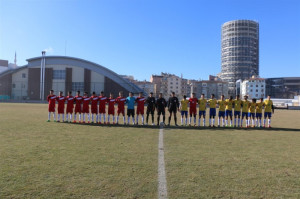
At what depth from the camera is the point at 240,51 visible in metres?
118

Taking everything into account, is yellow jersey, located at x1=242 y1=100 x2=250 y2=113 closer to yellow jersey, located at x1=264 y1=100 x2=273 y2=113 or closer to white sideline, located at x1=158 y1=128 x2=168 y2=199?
yellow jersey, located at x1=264 y1=100 x2=273 y2=113

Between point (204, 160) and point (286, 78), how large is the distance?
121873 mm

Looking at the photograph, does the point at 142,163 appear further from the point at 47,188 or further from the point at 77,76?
the point at 77,76

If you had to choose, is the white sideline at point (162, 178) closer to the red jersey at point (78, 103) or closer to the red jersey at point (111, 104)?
the red jersey at point (111, 104)

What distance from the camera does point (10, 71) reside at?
6153 centimetres

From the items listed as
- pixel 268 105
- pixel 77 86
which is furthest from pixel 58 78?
pixel 268 105

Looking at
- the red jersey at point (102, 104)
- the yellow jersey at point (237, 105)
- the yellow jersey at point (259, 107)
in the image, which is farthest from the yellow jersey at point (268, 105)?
the red jersey at point (102, 104)

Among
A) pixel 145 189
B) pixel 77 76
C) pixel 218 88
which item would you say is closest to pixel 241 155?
pixel 145 189

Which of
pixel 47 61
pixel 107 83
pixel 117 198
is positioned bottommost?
pixel 117 198

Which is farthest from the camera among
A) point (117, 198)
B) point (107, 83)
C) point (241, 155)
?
point (107, 83)

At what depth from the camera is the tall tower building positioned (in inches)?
4631

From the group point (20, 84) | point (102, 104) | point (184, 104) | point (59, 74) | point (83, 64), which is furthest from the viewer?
point (20, 84)

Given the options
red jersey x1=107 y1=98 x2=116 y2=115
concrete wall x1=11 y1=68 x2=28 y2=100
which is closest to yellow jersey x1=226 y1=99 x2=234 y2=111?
red jersey x1=107 y1=98 x2=116 y2=115

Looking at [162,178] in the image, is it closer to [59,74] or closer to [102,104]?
[102,104]
